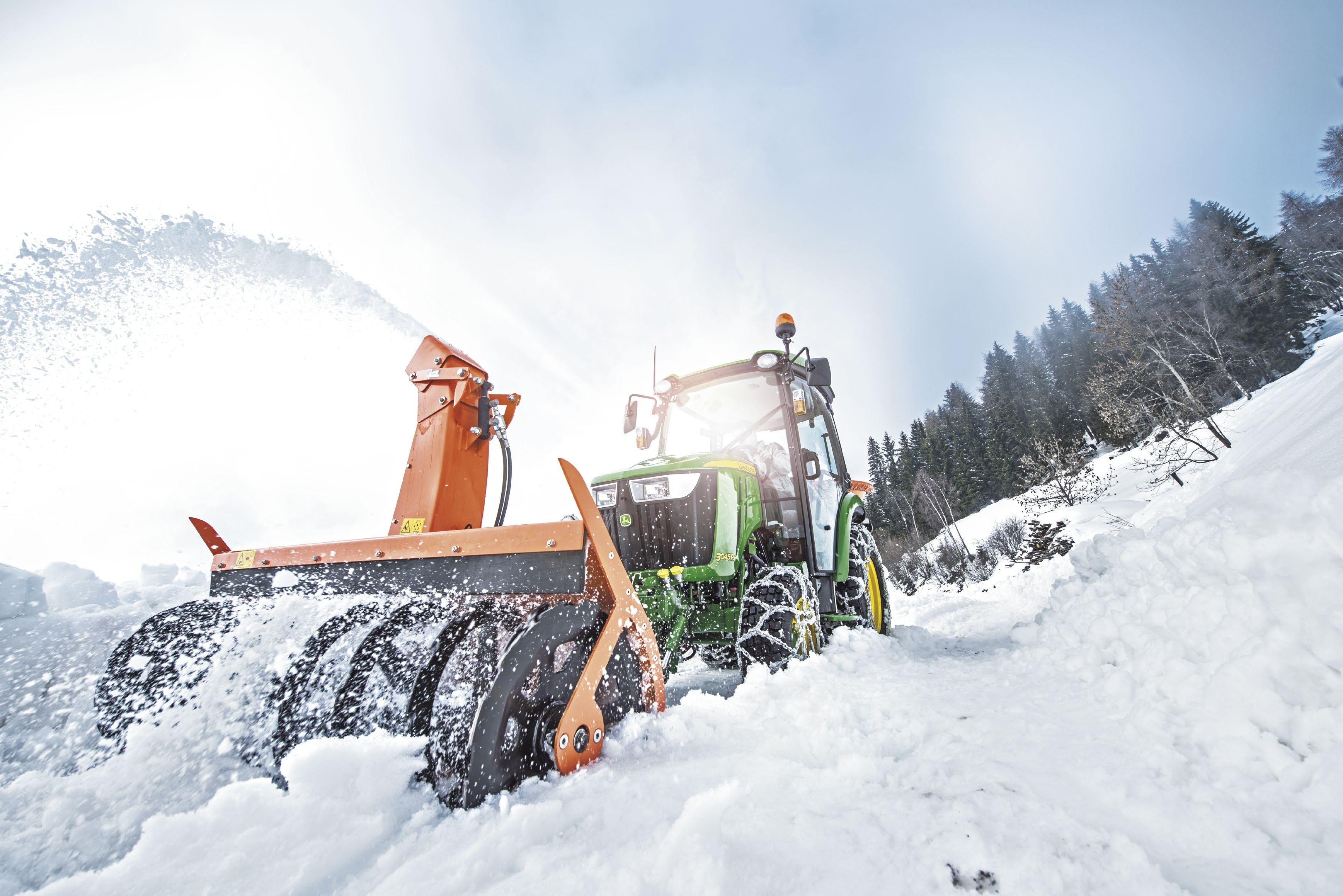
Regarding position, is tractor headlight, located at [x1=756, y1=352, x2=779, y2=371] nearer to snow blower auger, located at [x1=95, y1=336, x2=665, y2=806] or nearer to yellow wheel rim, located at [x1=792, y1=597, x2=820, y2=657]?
yellow wheel rim, located at [x1=792, y1=597, x2=820, y2=657]

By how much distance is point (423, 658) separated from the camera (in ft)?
6.31

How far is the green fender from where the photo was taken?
3.83 m

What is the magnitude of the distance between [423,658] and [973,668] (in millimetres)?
2570

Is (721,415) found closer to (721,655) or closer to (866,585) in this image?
(866,585)

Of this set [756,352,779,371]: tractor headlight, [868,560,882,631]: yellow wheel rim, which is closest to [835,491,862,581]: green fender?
[868,560,882,631]: yellow wheel rim

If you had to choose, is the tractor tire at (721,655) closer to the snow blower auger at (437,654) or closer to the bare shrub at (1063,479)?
the snow blower auger at (437,654)

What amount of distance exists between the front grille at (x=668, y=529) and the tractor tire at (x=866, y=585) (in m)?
1.55

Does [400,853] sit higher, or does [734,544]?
[734,544]

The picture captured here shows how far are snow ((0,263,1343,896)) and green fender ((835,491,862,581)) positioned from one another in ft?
4.86

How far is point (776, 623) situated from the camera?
9.33 ft

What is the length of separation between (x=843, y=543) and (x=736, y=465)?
124 centimetres

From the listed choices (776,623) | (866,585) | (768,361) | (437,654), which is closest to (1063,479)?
(866,585)

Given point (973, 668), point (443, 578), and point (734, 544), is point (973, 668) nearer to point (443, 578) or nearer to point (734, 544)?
point (734, 544)

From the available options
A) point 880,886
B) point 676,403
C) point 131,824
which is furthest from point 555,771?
point 676,403
